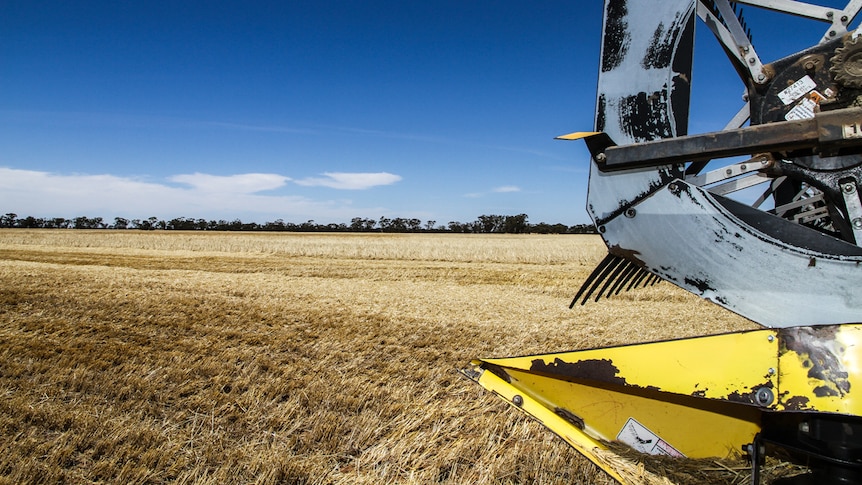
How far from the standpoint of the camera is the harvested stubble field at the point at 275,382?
2.69m

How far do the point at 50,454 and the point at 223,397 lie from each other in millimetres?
1071

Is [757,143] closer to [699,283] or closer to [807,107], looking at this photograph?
[807,107]

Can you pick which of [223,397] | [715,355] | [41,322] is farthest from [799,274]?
[41,322]

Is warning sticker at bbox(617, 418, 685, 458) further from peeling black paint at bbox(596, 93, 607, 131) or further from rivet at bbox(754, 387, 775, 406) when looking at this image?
peeling black paint at bbox(596, 93, 607, 131)

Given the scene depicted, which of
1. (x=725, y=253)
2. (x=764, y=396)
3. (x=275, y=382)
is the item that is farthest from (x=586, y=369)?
(x=275, y=382)

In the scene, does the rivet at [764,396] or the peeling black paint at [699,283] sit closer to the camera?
the rivet at [764,396]

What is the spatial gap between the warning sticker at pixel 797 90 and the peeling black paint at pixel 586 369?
108 cm

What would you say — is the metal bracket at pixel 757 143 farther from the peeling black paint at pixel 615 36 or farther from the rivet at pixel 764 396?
the rivet at pixel 764 396

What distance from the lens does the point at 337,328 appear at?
572 cm

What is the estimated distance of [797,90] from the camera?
1616 millimetres

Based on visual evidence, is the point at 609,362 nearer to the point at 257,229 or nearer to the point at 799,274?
the point at 799,274

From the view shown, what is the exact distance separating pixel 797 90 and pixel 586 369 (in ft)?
3.86

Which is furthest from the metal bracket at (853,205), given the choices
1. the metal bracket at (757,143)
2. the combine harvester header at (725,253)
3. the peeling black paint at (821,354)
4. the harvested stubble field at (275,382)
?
the harvested stubble field at (275,382)

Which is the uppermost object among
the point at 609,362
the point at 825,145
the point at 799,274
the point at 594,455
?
the point at 825,145
